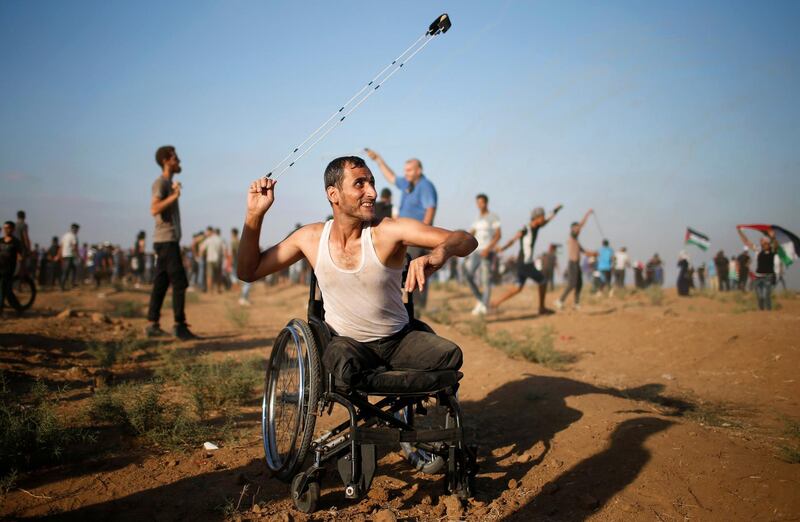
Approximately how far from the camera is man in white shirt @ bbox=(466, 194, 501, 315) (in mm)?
10898

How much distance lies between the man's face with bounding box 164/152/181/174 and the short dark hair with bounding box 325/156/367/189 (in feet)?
15.1

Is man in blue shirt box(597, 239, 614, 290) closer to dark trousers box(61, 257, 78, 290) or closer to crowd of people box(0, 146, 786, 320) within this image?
crowd of people box(0, 146, 786, 320)

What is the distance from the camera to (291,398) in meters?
3.27

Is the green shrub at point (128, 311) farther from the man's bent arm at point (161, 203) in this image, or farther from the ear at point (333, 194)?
the ear at point (333, 194)

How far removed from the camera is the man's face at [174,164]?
716 cm

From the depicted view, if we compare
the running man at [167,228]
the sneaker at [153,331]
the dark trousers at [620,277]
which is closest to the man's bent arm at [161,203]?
the running man at [167,228]

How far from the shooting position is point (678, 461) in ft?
11.2

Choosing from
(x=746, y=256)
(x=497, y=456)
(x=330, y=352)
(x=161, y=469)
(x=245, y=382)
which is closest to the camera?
(x=330, y=352)

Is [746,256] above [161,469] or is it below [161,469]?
above

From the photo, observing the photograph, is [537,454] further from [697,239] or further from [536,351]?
[697,239]

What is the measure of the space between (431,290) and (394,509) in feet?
63.7

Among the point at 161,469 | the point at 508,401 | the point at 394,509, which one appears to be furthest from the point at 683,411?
the point at 161,469

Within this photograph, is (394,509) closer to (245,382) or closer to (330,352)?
(330,352)

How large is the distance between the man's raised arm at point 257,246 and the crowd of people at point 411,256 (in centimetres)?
91
